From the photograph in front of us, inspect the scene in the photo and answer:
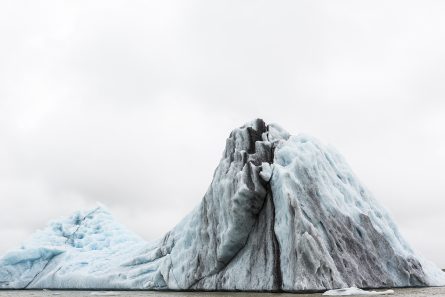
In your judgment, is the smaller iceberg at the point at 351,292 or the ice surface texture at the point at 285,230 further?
the ice surface texture at the point at 285,230

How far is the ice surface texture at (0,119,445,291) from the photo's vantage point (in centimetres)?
1923

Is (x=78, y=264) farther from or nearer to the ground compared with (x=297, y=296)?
farther from the ground

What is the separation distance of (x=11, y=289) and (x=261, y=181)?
2587 centimetres

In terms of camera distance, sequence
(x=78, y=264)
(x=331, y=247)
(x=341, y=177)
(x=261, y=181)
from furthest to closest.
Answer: (x=78, y=264) < (x=341, y=177) < (x=261, y=181) < (x=331, y=247)

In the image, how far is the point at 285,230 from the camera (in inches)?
787

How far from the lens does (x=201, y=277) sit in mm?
23578

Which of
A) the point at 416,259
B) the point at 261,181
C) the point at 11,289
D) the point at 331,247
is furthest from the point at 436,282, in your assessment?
the point at 11,289

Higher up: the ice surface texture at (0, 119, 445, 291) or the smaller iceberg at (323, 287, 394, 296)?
the ice surface texture at (0, 119, 445, 291)

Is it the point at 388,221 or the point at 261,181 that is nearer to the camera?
the point at 261,181

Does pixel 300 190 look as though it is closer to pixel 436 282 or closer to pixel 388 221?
pixel 388 221

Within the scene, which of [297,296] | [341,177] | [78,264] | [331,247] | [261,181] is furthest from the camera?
[78,264]

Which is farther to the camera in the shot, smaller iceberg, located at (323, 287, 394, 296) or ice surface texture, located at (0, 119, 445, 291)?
ice surface texture, located at (0, 119, 445, 291)

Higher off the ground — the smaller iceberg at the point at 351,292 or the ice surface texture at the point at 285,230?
the ice surface texture at the point at 285,230

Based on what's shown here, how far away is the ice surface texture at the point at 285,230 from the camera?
1923 centimetres
